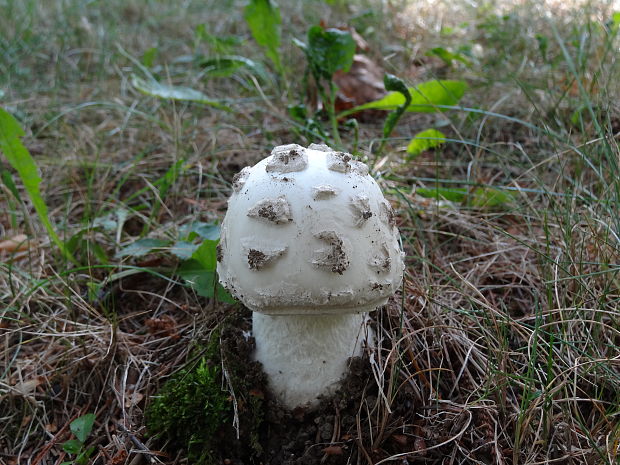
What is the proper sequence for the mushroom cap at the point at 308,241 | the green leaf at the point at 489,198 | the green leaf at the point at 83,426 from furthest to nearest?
the green leaf at the point at 489,198, the green leaf at the point at 83,426, the mushroom cap at the point at 308,241

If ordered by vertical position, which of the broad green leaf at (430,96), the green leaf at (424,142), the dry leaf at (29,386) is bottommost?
the dry leaf at (29,386)

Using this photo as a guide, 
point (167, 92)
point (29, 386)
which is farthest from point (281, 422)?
point (167, 92)

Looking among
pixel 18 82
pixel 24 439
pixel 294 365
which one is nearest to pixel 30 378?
pixel 24 439

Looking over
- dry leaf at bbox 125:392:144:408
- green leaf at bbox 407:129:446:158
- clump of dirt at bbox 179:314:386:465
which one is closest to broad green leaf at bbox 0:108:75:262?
dry leaf at bbox 125:392:144:408

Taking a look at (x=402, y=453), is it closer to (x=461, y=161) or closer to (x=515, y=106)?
(x=461, y=161)

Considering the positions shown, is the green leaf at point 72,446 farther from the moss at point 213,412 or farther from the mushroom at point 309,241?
the mushroom at point 309,241

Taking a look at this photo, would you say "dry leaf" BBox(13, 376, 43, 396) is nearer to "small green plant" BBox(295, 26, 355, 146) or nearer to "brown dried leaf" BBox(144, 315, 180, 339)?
"brown dried leaf" BBox(144, 315, 180, 339)

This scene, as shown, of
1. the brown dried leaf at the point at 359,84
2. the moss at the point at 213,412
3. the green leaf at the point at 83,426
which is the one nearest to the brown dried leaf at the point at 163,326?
the moss at the point at 213,412
